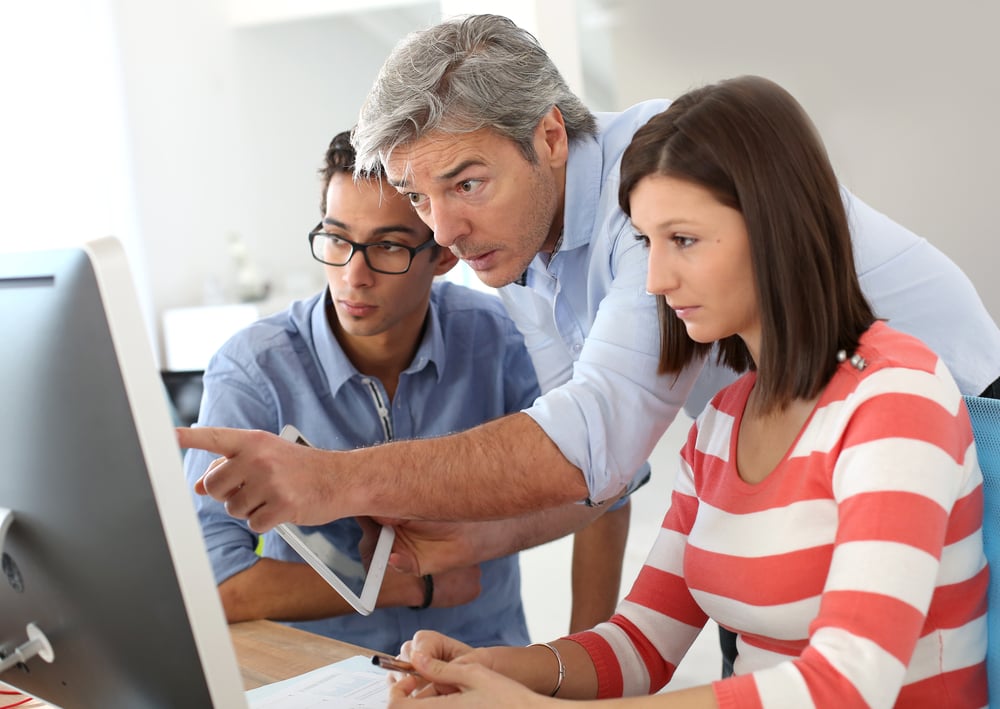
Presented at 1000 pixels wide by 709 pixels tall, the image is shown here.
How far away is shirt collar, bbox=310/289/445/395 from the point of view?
1757 mm

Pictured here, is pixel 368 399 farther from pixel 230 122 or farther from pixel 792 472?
pixel 230 122

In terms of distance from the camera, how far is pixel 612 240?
149 centimetres

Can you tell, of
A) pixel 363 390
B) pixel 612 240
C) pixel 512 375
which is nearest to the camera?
pixel 612 240

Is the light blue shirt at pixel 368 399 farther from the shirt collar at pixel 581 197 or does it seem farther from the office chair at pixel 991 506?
the office chair at pixel 991 506

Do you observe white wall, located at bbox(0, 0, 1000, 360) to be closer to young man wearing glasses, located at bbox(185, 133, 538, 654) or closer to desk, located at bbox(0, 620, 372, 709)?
young man wearing glasses, located at bbox(185, 133, 538, 654)

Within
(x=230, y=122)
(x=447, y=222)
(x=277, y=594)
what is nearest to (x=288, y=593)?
(x=277, y=594)

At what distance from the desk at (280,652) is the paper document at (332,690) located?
35 millimetres

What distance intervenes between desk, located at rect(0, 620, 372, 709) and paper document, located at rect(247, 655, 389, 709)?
0.04 meters

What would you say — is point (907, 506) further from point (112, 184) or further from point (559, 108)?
point (112, 184)

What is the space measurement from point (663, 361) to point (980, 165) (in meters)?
1.69

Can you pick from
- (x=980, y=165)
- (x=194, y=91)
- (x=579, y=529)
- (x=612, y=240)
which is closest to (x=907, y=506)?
(x=612, y=240)

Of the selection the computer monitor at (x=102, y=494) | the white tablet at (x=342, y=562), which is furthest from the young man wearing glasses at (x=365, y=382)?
the computer monitor at (x=102, y=494)

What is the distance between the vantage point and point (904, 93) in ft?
8.70

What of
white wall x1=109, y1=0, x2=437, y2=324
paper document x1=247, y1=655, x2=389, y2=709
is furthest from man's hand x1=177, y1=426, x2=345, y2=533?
white wall x1=109, y1=0, x2=437, y2=324
